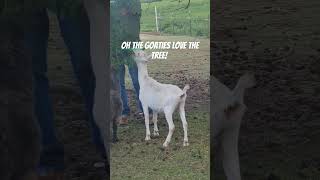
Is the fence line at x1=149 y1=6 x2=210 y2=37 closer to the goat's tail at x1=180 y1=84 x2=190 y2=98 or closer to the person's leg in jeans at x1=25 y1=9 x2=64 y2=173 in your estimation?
the goat's tail at x1=180 y1=84 x2=190 y2=98

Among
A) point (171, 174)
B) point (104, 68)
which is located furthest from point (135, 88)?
point (171, 174)

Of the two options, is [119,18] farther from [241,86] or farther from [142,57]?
[241,86]

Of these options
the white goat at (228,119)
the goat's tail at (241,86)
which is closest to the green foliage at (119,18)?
the white goat at (228,119)

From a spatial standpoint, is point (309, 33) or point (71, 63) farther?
point (71, 63)

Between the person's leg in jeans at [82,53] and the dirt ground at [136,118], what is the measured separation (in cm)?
5

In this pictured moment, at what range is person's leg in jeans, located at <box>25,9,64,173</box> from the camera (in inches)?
194

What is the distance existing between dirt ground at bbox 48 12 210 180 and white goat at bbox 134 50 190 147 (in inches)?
1.6

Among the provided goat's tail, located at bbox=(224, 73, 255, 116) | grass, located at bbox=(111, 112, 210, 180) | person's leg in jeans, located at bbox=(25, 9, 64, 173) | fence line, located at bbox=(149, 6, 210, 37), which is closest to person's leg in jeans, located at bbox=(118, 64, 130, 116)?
grass, located at bbox=(111, 112, 210, 180)

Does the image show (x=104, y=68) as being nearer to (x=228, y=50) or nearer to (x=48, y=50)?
(x=48, y=50)

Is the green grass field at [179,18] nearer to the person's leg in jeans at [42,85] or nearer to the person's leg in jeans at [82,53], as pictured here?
the person's leg in jeans at [82,53]

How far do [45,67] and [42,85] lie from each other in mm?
142

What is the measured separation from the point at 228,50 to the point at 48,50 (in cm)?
136

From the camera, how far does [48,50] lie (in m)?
4.93

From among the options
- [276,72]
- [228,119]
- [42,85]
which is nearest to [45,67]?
[42,85]
